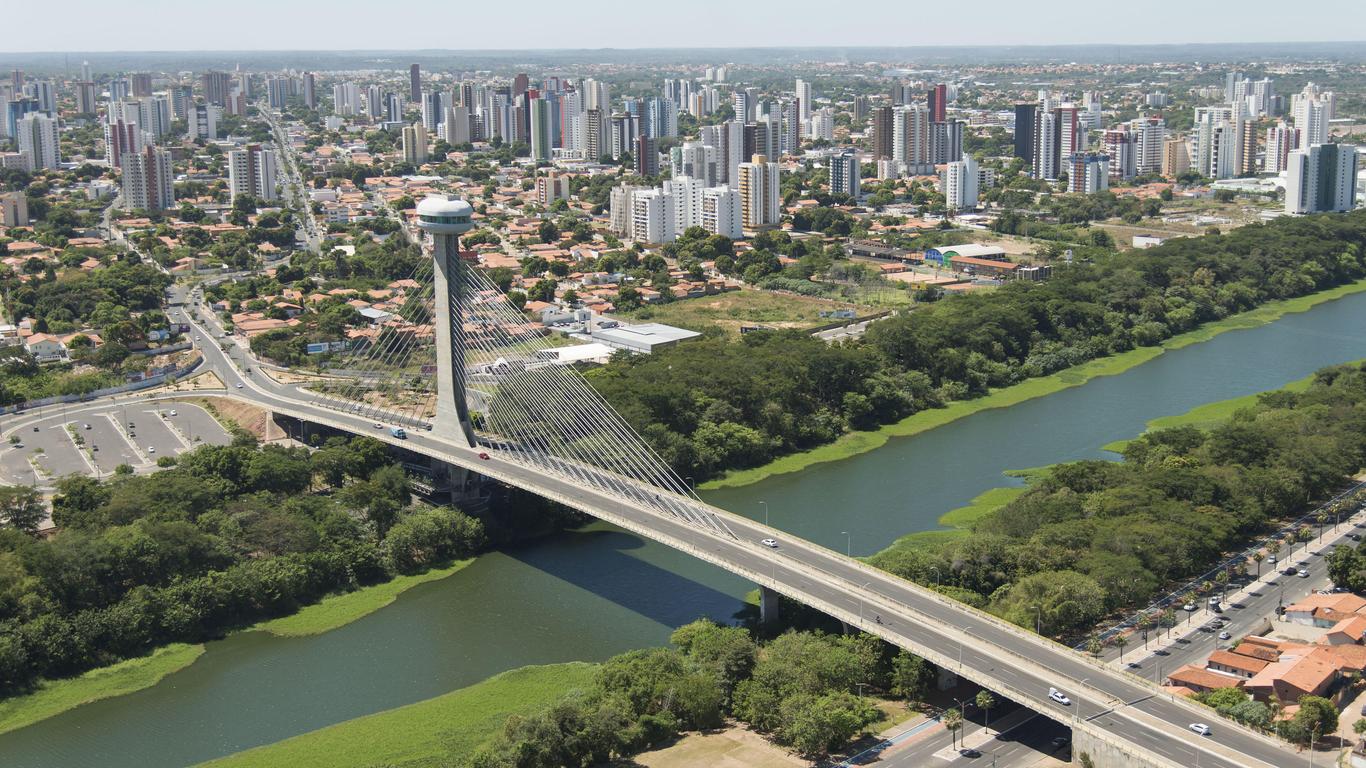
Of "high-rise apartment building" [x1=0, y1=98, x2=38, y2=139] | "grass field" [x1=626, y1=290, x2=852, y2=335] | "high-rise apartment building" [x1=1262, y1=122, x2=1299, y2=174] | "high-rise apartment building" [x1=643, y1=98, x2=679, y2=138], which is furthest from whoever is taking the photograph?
"high-rise apartment building" [x1=643, y1=98, x2=679, y2=138]

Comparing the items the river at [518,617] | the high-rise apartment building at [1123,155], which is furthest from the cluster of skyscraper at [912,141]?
the river at [518,617]

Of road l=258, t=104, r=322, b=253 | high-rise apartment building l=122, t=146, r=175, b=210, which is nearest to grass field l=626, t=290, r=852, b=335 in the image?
road l=258, t=104, r=322, b=253

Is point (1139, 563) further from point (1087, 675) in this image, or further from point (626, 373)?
point (626, 373)

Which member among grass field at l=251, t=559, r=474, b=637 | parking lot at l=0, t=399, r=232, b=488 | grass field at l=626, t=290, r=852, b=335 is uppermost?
grass field at l=626, t=290, r=852, b=335

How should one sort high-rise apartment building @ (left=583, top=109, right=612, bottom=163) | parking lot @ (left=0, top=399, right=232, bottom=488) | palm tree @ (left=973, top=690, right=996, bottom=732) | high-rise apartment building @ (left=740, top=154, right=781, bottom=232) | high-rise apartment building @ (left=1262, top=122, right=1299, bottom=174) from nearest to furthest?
palm tree @ (left=973, top=690, right=996, bottom=732), parking lot @ (left=0, top=399, right=232, bottom=488), high-rise apartment building @ (left=740, top=154, right=781, bottom=232), high-rise apartment building @ (left=1262, top=122, right=1299, bottom=174), high-rise apartment building @ (left=583, top=109, right=612, bottom=163)

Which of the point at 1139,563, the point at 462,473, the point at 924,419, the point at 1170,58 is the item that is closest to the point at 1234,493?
the point at 1139,563

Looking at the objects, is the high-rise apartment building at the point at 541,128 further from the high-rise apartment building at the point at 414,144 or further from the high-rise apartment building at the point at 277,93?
the high-rise apartment building at the point at 277,93

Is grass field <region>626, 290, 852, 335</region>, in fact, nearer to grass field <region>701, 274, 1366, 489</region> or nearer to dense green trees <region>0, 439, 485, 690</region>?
grass field <region>701, 274, 1366, 489</region>

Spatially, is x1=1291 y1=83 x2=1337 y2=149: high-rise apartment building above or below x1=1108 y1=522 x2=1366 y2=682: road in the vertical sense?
above
